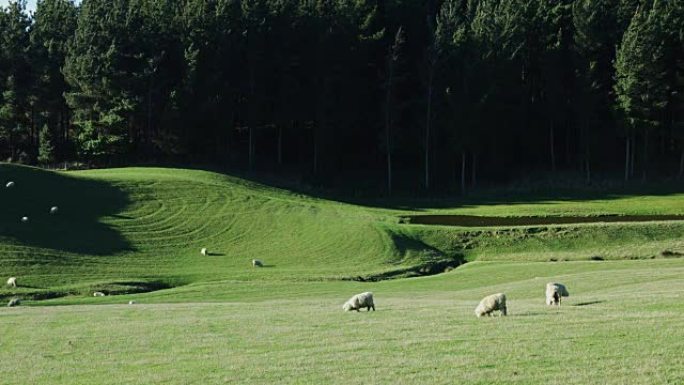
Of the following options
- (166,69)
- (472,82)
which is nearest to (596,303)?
(472,82)

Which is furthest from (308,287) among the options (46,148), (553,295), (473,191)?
(46,148)

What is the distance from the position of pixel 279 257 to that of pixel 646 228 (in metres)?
23.4

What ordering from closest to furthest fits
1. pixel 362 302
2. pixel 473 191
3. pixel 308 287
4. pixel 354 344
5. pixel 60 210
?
pixel 354 344
pixel 362 302
pixel 308 287
pixel 60 210
pixel 473 191

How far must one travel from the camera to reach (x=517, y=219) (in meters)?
59.6

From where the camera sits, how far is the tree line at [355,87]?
259 feet

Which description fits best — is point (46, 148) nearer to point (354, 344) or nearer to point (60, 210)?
point (60, 210)

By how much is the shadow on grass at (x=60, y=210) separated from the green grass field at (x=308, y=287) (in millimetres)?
163

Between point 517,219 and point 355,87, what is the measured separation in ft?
102

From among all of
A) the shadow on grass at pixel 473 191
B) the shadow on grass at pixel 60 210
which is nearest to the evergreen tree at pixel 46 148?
the shadow on grass at pixel 473 191

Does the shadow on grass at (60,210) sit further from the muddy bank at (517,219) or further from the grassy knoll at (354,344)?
the muddy bank at (517,219)

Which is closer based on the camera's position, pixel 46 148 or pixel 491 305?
pixel 491 305

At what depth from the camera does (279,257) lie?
4706 centimetres

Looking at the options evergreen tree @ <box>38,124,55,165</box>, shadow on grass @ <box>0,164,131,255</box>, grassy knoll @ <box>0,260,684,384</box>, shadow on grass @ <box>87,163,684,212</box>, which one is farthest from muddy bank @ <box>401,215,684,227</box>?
evergreen tree @ <box>38,124,55,165</box>

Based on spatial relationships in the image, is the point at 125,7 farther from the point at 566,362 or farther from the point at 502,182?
the point at 566,362
